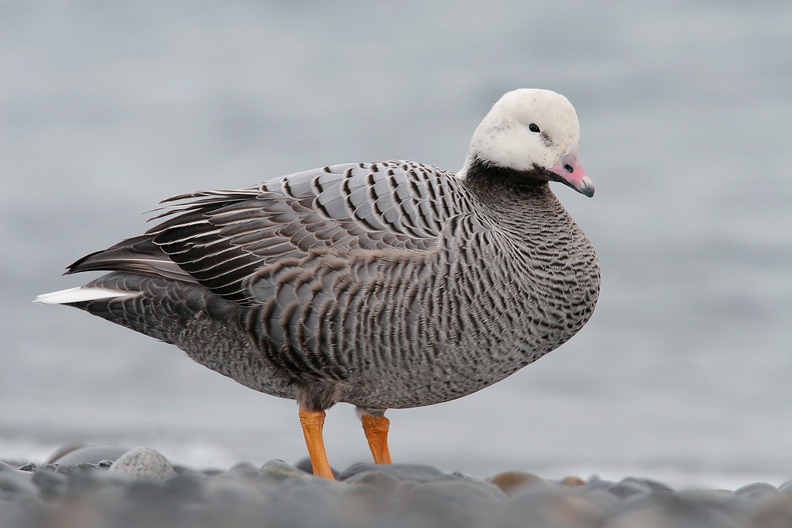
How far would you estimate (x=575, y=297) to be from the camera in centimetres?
709

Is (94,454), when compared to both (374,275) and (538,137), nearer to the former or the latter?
(374,275)

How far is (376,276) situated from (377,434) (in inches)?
67.1

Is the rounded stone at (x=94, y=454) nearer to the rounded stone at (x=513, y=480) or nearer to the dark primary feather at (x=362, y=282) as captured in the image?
the dark primary feather at (x=362, y=282)

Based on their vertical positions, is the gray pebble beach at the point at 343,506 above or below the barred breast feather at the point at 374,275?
below

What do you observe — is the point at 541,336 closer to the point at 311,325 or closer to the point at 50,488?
the point at 311,325

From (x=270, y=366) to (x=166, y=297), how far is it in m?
0.99

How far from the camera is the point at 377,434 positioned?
7.71 m

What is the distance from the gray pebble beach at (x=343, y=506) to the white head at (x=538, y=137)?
3.10 meters

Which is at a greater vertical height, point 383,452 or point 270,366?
point 270,366

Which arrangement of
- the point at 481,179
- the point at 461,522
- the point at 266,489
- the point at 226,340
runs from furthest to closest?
1. the point at 481,179
2. the point at 226,340
3. the point at 266,489
4. the point at 461,522

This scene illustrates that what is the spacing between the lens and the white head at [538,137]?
7.16m

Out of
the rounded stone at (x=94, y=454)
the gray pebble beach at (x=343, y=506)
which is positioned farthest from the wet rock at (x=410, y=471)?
the rounded stone at (x=94, y=454)

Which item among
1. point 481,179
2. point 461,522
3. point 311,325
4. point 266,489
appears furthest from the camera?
point 481,179

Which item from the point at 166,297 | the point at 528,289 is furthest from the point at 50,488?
the point at 528,289
